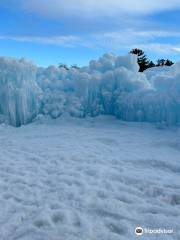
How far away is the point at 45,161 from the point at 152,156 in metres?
1.63

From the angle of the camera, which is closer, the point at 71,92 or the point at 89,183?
the point at 89,183

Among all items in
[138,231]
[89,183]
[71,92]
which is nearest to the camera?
[138,231]

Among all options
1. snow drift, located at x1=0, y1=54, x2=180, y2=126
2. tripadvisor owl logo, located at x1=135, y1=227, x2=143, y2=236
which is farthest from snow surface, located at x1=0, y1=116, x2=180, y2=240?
snow drift, located at x1=0, y1=54, x2=180, y2=126

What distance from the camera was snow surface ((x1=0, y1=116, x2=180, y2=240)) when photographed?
3.56 meters

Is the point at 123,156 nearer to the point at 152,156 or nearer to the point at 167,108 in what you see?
the point at 152,156

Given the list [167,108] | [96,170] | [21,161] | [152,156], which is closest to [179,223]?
[96,170]

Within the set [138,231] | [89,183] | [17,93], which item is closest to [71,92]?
[17,93]

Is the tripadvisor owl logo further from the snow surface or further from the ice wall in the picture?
the ice wall

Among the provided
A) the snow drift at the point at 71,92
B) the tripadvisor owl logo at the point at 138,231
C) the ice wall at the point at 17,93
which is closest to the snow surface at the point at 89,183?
the tripadvisor owl logo at the point at 138,231

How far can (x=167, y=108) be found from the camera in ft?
26.2

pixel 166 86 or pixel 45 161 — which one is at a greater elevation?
pixel 166 86

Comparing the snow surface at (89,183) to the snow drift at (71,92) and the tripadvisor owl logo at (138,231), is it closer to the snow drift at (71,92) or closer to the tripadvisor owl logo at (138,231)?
the tripadvisor owl logo at (138,231)

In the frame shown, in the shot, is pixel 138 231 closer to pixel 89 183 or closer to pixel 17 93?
pixel 89 183

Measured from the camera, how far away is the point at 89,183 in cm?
472
